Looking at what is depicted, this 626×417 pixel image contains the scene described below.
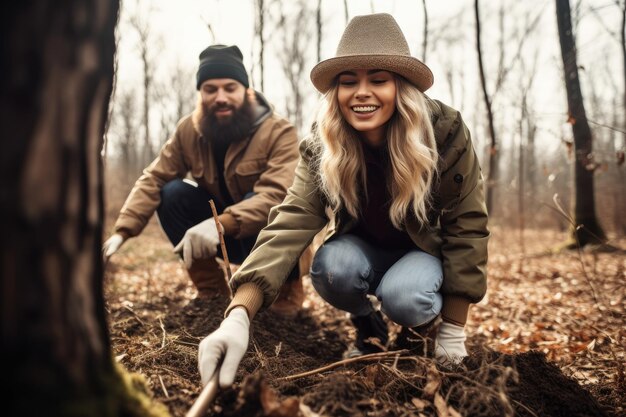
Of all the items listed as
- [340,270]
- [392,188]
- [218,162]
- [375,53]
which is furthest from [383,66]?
[218,162]

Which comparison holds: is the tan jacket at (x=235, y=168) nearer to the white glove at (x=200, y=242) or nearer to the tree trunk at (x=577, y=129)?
the white glove at (x=200, y=242)

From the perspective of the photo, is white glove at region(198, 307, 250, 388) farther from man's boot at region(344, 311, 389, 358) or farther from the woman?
man's boot at region(344, 311, 389, 358)

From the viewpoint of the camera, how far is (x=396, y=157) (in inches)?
90.9

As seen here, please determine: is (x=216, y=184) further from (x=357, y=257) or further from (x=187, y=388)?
(x=187, y=388)

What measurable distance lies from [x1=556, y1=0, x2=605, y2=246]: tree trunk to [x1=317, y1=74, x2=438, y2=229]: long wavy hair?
5.37m

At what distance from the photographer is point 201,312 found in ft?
10.4

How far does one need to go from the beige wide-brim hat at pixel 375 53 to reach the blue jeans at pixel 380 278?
37.4 inches

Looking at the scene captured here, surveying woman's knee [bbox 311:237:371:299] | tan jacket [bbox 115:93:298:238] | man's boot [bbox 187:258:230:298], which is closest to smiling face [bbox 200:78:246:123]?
tan jacket [bbox 115:93:298:238]

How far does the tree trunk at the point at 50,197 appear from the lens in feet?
2.77

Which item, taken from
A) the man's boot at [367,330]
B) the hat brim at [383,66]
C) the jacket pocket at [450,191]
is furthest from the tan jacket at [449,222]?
the man's boot at [367,330]

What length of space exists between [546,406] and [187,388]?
1.48 meters

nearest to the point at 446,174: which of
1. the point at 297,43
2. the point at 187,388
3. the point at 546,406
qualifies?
the point at 546,406

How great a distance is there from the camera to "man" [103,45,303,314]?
3510mm

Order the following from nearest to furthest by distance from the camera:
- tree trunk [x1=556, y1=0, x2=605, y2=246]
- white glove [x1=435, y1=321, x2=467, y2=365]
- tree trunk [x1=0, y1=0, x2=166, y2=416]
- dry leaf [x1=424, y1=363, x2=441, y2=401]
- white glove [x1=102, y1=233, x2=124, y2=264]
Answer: tree trunk [x1=0, y1=0, x2=166, y2=416], dry leaf [x1=424, y1=363, x2=441, y2=401], white glove [x1=435, y1=321, x2=467, y2=365], white glove [x1=102, y1=233, x2=124, y2=264], tree trunk [x1=556, y1=0, x2=605, y2=246]
